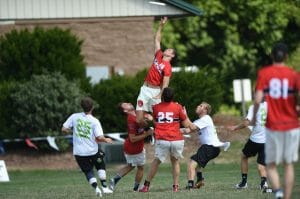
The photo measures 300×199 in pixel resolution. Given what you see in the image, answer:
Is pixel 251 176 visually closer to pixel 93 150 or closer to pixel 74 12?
pixel 93 150

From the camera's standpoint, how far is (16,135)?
33062 mm

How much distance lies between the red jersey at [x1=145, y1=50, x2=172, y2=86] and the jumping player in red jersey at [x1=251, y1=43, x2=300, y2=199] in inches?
268

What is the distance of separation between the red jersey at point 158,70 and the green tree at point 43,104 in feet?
36.9

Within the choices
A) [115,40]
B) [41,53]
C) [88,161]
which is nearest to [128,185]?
[88,161]

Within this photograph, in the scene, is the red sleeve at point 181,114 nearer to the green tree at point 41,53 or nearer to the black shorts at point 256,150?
the black shorts at point 256,150

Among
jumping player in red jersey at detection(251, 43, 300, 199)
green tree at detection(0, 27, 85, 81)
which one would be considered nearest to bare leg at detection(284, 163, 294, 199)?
jumping player in red jersey at detection(251, 43, 300, 199)

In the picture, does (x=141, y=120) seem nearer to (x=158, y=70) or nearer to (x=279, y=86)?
(x=158, y=70)

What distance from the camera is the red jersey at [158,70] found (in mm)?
21312

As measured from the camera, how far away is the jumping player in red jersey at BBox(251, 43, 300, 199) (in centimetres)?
1445

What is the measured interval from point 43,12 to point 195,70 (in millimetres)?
Result: 5709

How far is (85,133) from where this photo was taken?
61.7 ft

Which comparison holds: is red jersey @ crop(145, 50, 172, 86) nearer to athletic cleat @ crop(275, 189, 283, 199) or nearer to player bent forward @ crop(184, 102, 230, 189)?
player bent forward @ crop(184, 102, 230, 189)

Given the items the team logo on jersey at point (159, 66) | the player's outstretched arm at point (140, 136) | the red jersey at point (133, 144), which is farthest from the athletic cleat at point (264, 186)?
the team logo on jersey at point (159, 66)

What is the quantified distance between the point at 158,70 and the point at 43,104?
464 inches
